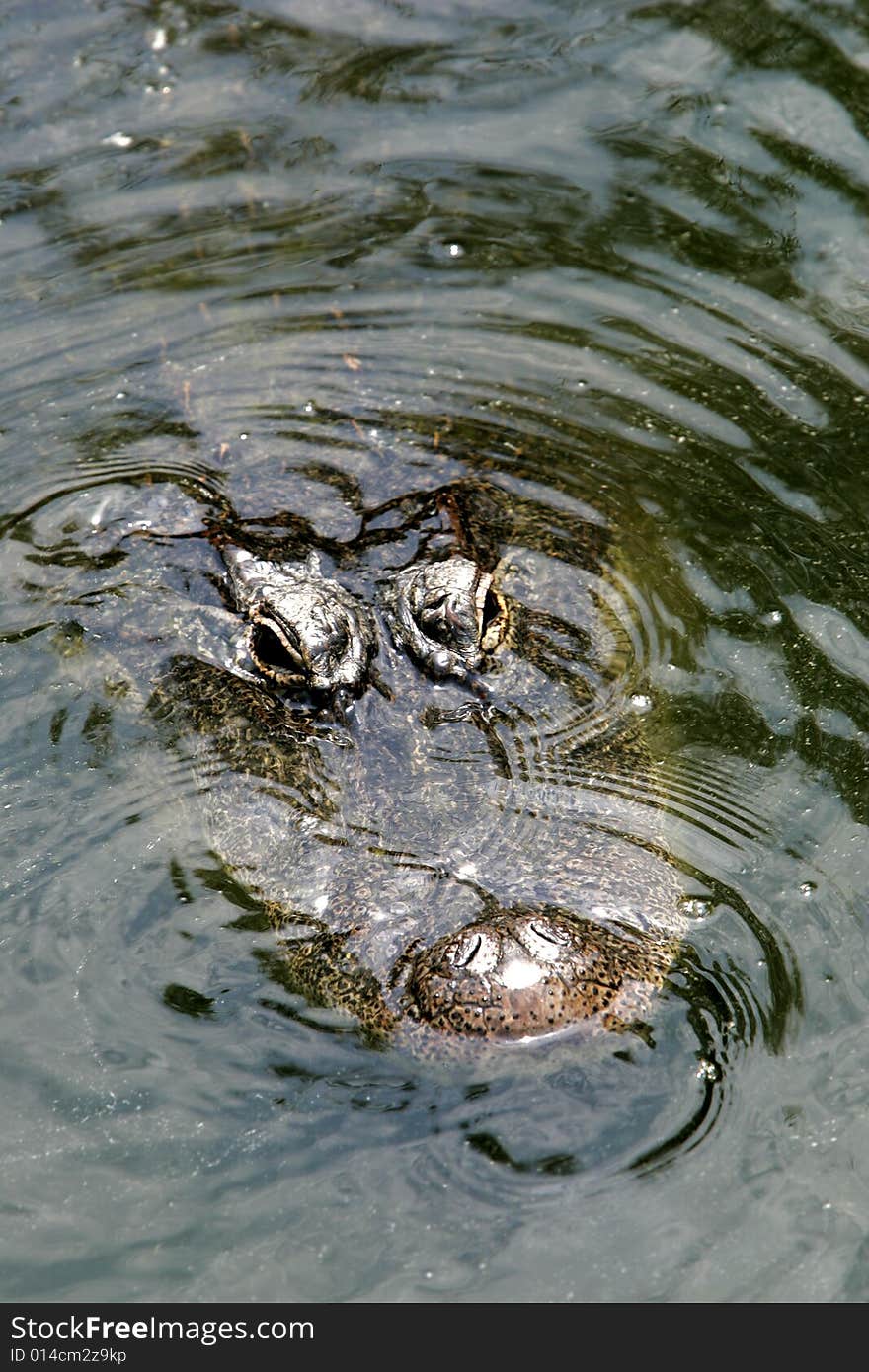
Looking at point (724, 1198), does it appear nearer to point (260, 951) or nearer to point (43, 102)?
point (260, 951)

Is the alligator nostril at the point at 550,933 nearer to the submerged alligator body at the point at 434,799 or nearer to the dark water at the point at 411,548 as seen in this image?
the submerged alligator body at the point at 434,799

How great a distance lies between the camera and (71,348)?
764 centimetres

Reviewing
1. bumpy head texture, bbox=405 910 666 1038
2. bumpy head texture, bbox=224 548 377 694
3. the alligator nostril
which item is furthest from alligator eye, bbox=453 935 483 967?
bumpy head texture, bbox=224 548 377 694

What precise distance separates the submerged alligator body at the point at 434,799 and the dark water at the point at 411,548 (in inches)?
3.4

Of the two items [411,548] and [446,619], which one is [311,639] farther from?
[411,548]

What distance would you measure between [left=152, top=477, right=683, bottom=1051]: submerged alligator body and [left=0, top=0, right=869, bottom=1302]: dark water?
9 cm

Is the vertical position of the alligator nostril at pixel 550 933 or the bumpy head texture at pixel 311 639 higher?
the bumpy head texture at pixel 311 639

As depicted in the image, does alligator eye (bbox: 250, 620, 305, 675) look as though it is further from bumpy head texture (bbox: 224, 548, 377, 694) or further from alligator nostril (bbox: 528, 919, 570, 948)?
alligator nostril (bbox: 528, 919, 570, 948)

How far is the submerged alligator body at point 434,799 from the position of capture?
172 inches

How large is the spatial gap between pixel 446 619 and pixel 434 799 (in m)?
0.77

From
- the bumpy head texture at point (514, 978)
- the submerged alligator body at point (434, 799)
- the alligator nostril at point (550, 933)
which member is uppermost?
the submerged alligator body at point (434, 799)

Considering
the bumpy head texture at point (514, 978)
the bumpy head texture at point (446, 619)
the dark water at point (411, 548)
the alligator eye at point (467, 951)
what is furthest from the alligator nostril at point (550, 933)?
the bumpy head texture at point (446, 619)

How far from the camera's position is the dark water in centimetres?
446
